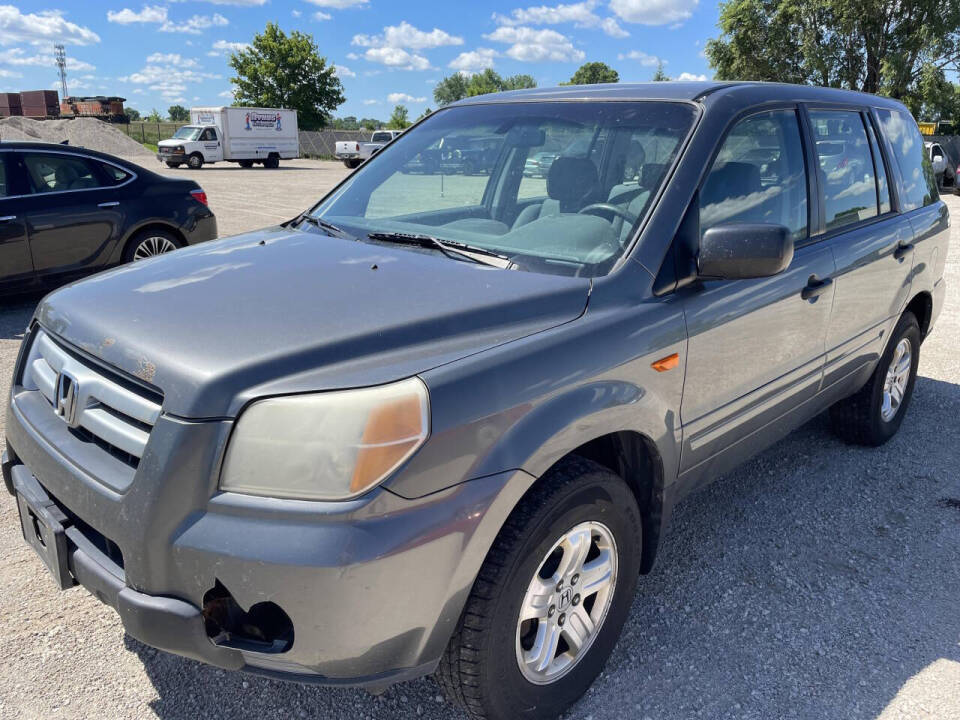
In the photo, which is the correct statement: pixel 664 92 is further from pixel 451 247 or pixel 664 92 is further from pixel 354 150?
pixel 354 150

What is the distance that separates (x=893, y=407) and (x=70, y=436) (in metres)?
4.19

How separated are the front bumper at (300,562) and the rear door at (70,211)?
6.06 m

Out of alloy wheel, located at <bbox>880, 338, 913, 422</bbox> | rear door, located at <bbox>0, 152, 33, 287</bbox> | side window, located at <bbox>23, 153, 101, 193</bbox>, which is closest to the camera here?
alloy wheel, located at <bbox>880, 338, 913, 422</bbox>

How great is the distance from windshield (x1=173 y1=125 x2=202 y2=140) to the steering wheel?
3703 cm

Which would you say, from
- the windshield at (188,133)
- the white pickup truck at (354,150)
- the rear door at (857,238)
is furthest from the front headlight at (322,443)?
the white pickup truck at (354,150)

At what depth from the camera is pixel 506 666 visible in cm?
214

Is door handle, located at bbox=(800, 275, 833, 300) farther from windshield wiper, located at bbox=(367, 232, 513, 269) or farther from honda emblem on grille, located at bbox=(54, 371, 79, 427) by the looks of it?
honda emblem on grille, located at bbox=(54, 371, 79, 427)

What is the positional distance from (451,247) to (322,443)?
1.13m

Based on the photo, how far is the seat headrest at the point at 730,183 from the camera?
279 cm

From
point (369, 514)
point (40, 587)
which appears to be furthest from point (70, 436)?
point (40, 587)

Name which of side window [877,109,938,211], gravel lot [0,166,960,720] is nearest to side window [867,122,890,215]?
side window [877,109,938,211]

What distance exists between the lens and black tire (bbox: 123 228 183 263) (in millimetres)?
7695

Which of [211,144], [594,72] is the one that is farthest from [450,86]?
[211,144]

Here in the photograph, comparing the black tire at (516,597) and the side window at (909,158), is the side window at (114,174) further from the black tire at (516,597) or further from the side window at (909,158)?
the black tire at (516,597)
